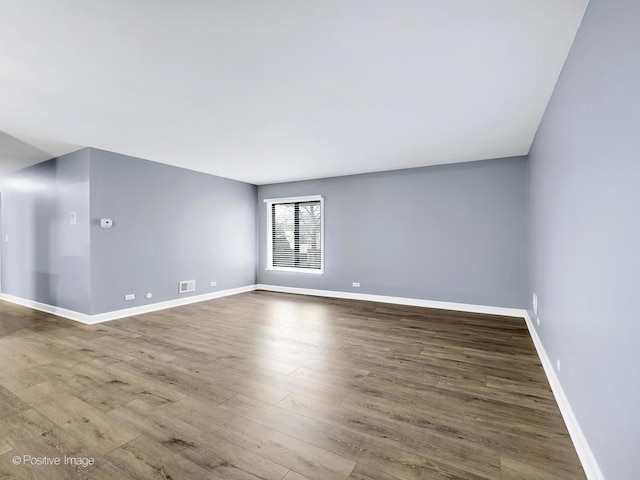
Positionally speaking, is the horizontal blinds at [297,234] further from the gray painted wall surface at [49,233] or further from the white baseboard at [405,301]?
the gray painted wall surface at [49,233]

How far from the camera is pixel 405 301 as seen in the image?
5.54 m

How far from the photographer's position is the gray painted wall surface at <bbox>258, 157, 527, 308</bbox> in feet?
15.6

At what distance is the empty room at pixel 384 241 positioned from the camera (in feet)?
5.13

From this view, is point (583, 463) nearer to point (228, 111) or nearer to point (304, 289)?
point (228, 111)

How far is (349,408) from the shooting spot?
2.15 m

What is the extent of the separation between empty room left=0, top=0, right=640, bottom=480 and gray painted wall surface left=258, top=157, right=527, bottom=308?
0.14 ft

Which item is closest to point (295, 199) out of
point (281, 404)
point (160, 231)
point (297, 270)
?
point (297, 270)

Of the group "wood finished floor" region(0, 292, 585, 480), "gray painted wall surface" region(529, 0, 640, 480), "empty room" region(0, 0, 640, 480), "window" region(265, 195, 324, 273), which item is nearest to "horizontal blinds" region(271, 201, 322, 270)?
"window" region(265, 195, 324, 273)

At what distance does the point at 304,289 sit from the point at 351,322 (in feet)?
7.87

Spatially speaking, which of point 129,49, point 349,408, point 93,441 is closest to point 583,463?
point 349,408

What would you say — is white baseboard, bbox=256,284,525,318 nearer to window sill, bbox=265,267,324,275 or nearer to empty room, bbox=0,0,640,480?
empty room, bbox=0,0,640,480

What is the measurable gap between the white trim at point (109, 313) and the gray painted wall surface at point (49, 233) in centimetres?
10

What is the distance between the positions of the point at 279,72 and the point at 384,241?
13.0ft

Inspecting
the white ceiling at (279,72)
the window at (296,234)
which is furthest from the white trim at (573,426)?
the window at (296,234)
